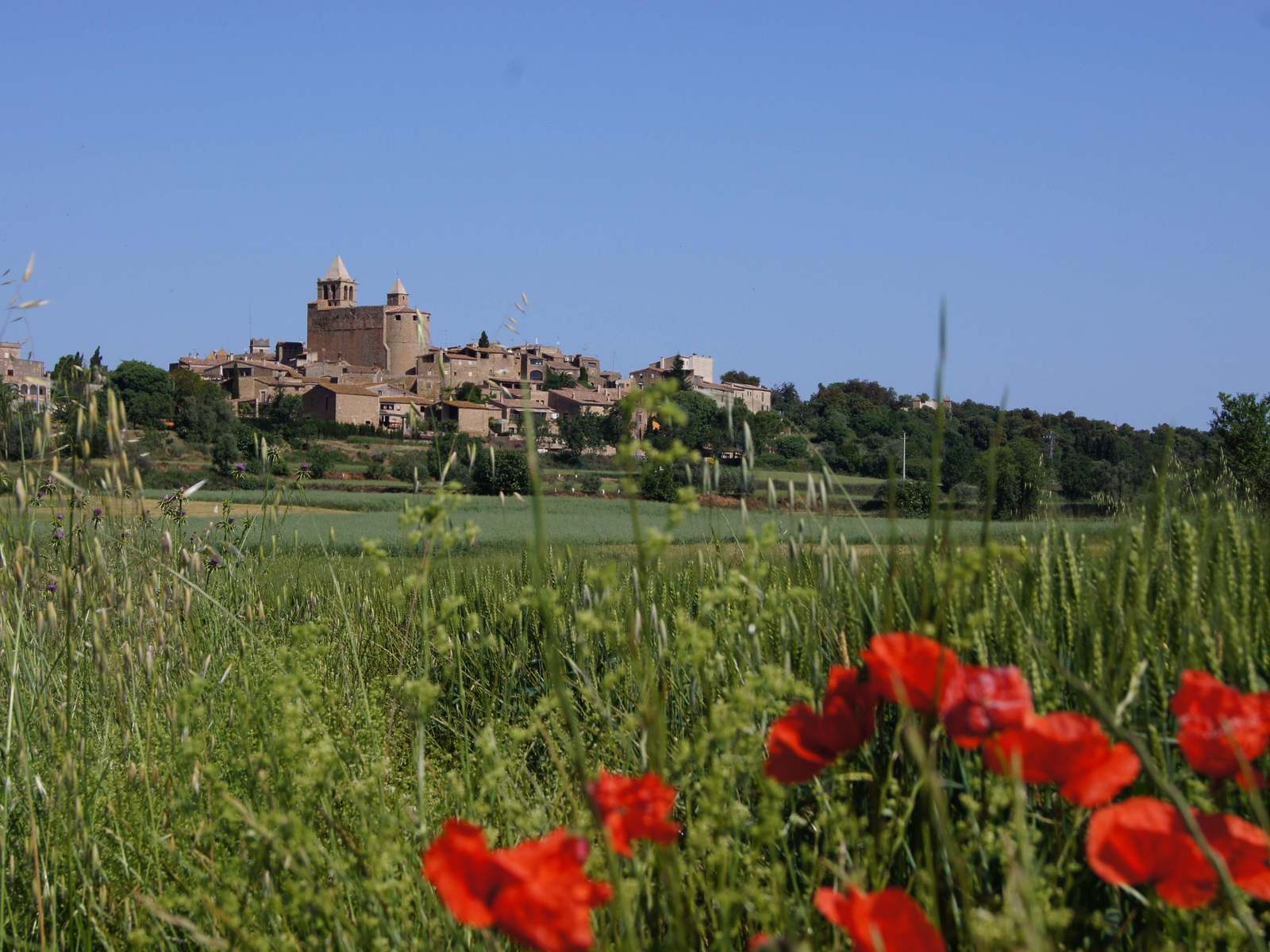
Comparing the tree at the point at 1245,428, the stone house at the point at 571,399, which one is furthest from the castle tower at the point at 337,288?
the tree at the point at 1245,428

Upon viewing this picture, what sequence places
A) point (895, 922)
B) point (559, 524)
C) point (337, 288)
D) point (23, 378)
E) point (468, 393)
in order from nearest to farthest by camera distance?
point (895, 922) < point (468, 393) < point (23, 378) < point (559, 524) < point (337, 288)

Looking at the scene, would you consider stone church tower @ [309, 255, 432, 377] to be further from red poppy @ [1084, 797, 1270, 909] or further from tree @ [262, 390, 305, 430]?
red poppy @ [1084, 797, 1270, 909]

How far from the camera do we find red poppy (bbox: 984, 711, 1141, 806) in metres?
0.88

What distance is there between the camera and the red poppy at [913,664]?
944mm

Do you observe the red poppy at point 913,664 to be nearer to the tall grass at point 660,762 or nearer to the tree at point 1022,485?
the tall grass at point 660,762

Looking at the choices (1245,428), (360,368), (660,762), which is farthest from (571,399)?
(660,762)

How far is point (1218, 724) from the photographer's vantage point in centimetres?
92

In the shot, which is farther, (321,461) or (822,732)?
(321,461)

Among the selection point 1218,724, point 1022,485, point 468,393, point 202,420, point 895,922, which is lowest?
point 895,922

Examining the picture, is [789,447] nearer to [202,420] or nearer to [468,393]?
[468,393]

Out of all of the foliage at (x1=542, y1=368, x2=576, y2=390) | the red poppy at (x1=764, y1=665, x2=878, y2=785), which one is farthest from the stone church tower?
the red poppy at (x1=764, y1=665, x2=878, y2=785)

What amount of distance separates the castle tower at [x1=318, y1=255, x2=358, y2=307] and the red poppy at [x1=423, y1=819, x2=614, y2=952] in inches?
4262

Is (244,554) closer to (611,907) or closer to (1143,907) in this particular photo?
(611,907)

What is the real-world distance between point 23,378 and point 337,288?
10764cm
